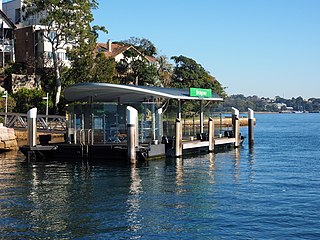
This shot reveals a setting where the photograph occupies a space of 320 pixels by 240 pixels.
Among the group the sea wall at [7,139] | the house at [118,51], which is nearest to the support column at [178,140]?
the sea wall at [7,139]

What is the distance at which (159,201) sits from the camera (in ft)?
66.2

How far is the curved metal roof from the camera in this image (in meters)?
32.7

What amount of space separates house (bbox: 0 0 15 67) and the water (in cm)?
4256

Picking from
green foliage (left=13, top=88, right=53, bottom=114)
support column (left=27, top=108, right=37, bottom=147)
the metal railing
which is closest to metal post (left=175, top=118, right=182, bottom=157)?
support column (left=27, top=108, right=37, bottom=147)

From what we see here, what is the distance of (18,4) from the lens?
83.0 m

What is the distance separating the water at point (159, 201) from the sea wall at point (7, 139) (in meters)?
9.10

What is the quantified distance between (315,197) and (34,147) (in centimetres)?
1891

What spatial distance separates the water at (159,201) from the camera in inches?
623

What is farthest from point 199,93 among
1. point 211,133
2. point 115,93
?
point 115,93

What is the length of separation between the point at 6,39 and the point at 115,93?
42.6m

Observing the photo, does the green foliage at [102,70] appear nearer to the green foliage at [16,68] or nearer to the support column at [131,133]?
the green foliage at [16,68]

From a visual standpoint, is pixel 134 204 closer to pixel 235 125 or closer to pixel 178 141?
pixel 178 141

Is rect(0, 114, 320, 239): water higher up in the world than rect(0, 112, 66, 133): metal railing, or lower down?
lower down

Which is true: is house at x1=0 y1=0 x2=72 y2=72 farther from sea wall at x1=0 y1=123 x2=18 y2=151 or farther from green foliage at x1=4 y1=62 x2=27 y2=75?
sea wall at x1=0 y1=123 x2=18 y2=151
